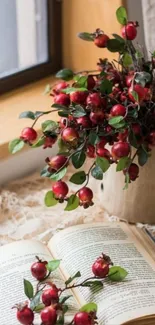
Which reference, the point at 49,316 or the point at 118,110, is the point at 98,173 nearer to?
the point at 118,110

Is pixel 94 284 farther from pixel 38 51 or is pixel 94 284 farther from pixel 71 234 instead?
pixel 38 51

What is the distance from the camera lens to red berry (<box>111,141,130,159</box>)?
3.39 feet

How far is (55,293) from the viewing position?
0.99m

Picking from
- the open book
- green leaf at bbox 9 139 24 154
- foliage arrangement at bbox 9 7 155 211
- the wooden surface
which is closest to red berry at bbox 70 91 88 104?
foliage arrangement at bbox 9 7 155 211

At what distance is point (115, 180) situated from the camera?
1219 mm

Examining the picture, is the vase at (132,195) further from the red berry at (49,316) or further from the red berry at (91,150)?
the red berry at (49,316)

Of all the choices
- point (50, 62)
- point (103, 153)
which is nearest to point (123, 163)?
point (103, 153)

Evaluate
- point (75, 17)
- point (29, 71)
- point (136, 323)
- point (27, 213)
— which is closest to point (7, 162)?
point (27, 213)

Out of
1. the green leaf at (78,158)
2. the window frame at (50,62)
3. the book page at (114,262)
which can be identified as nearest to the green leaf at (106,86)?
the green leaf at (78,158)

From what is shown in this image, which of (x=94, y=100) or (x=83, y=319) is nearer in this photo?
(x=83, y=319)

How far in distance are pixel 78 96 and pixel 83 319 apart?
344 millimetres

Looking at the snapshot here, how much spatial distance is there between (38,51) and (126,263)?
0.65m

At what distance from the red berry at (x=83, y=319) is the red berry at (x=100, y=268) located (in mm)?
114

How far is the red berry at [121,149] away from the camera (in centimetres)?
103
